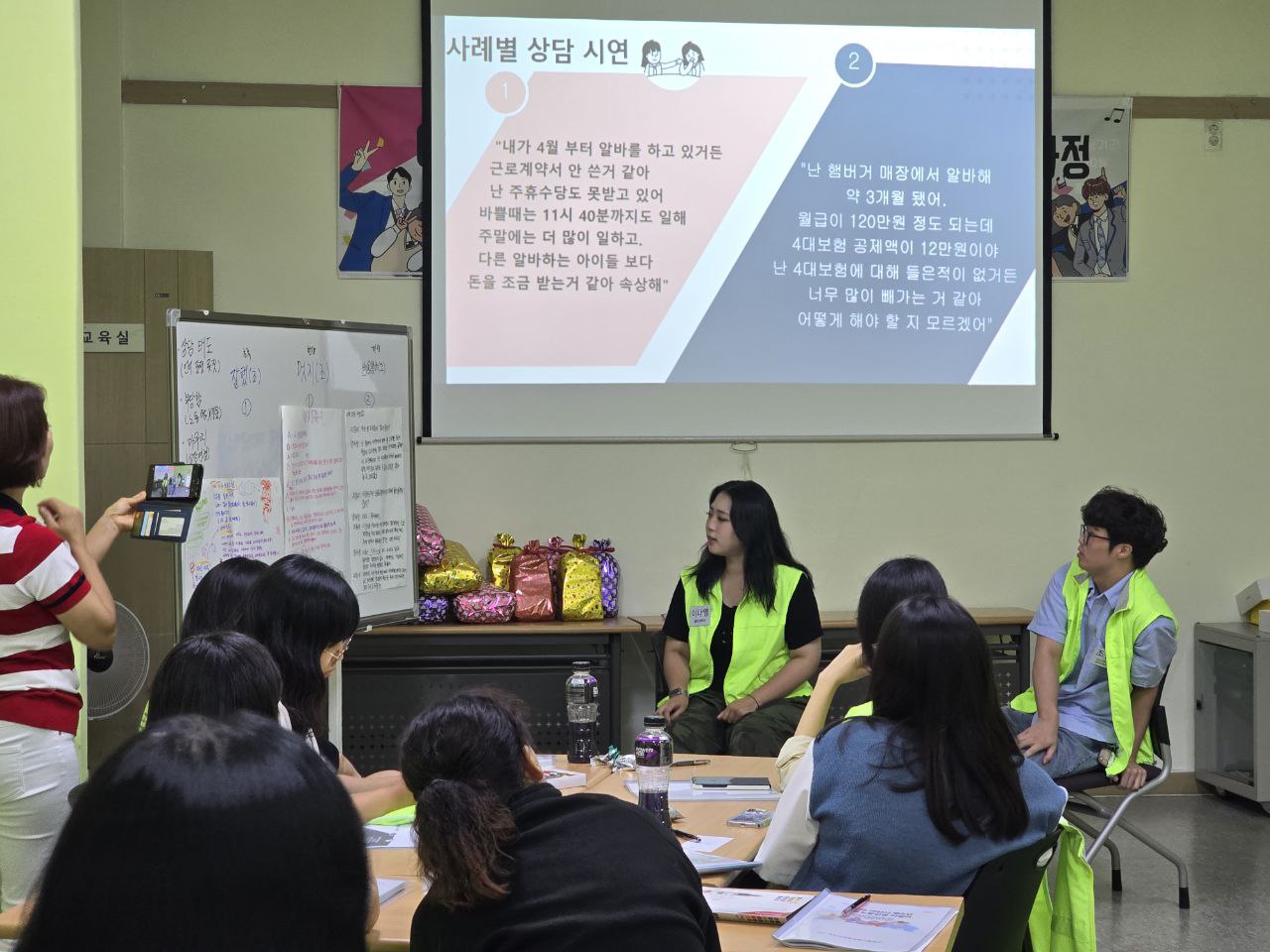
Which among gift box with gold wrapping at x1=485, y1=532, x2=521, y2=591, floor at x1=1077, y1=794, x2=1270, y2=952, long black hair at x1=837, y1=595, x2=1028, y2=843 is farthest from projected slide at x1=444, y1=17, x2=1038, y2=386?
long black hair at x1=837, y1=595, x2=1028, y2=843

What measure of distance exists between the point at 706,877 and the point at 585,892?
89 cm

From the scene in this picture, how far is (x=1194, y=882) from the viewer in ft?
13.8

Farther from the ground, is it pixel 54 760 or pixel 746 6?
pixel 746 6

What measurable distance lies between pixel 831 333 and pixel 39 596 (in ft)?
11.3

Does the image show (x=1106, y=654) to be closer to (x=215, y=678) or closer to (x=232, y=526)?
(x=232, y=526)

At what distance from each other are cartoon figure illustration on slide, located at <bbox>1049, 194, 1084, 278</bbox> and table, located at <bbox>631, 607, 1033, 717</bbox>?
145 cm


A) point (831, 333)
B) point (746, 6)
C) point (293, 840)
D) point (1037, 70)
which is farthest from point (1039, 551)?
point (293, 840)

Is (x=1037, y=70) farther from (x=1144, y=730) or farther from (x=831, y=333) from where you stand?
(x=1144, y=730)

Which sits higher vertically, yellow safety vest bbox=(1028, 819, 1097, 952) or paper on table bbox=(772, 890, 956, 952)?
paper on table bbox=(772, 890, 956, 952)

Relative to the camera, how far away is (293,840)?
60cm

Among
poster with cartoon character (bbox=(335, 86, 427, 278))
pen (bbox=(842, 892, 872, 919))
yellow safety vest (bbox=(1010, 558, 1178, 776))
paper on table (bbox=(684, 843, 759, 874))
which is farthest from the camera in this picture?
poster with cartoon character (bbox=(335, 86, 427, 278))

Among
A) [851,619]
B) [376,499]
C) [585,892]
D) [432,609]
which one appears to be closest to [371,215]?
[376,499]

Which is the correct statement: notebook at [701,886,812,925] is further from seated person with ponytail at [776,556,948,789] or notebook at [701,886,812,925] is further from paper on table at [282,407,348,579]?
paper on table at [282,407,348,579]

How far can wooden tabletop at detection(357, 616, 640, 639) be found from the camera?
470cm
